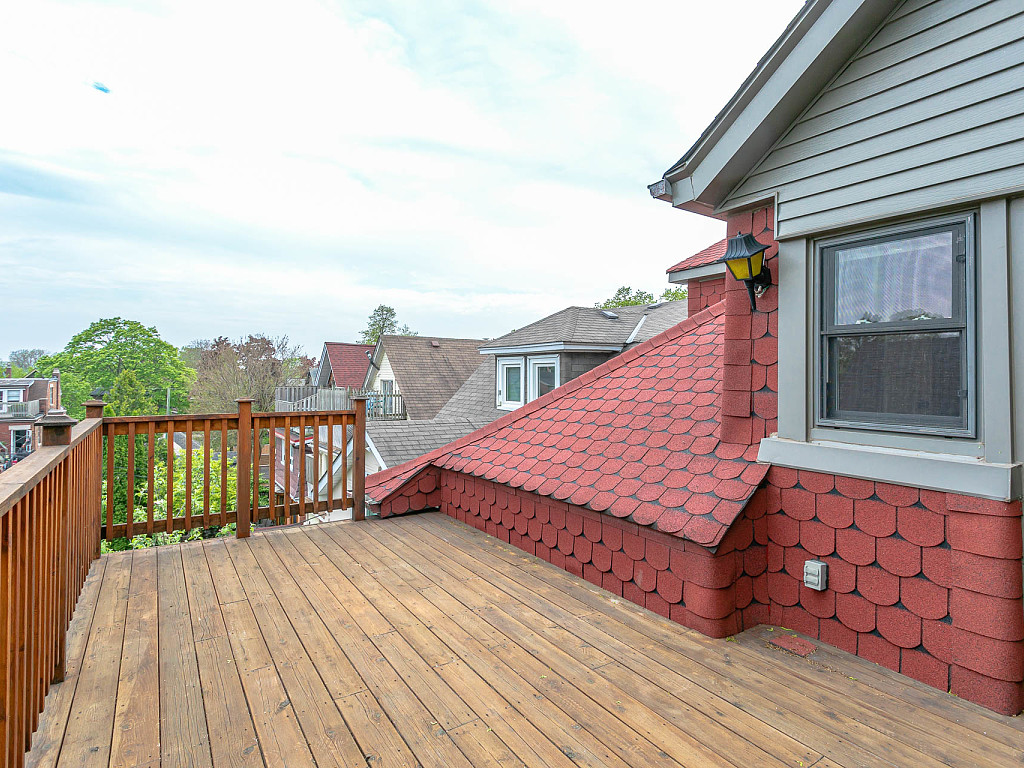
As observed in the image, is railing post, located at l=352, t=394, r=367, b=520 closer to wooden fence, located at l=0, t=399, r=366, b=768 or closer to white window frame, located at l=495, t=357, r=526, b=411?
wooden fence, located at l=0, t=399, r=366, b=768

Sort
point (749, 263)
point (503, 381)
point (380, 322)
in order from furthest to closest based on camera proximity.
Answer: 1. point (380, 322)
2. point (503, 381)
3. point (749, 263)

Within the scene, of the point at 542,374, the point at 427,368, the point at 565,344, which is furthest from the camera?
the point at 427,368

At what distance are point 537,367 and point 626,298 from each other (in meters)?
25.3

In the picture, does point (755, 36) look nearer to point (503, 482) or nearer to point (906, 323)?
point (906, 323)

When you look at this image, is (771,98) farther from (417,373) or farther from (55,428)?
(417,373)

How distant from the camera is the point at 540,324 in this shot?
11305 millimetres

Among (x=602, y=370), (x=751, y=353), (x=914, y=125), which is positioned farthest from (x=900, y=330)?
(x=602, y=370)

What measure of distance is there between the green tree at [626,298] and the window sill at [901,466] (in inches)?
1229

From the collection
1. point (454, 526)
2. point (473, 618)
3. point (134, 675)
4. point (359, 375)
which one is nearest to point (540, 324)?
point (454, 526)

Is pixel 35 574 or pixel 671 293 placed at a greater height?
pixel 671 293

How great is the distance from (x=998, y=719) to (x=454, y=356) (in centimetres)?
1830

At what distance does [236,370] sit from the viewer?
757 inches

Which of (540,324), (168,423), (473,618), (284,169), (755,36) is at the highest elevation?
(284,169)

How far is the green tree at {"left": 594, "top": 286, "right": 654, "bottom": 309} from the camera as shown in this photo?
33281 millimetres
